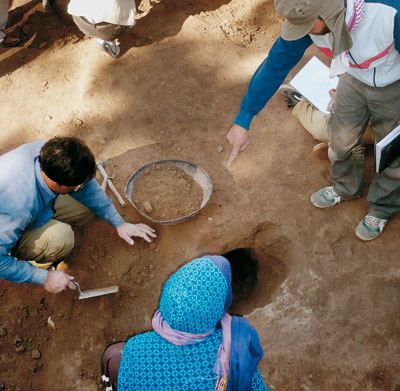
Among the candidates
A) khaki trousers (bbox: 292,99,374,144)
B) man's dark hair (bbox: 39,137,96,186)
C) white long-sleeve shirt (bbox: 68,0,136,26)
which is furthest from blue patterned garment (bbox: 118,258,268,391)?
white long-sleeve shirt (bbox: 68,0,136,26)

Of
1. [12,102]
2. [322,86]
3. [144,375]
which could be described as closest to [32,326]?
[144,375]

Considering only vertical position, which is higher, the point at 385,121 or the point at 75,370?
the point at 385,121

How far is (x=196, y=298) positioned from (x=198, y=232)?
158 centimetres

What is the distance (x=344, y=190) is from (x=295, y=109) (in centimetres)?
106

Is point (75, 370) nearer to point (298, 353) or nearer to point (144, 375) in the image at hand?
point (144, 375)

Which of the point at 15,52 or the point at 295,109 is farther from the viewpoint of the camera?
the point at 15,52

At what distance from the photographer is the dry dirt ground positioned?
9.61 ft

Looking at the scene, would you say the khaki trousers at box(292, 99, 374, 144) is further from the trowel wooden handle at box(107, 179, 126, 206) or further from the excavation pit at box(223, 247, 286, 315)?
the trowel wooden handle at box(107, 179, 126, 206)

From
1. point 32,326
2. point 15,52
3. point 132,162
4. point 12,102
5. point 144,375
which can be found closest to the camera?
point 144,375

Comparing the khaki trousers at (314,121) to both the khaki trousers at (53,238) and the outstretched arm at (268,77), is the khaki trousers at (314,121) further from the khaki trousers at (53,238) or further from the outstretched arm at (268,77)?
the khaki trousers at (53,238)

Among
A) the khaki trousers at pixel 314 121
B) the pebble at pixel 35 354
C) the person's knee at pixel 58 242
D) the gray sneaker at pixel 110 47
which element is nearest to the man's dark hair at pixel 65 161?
the person's knee at pixel 58 242

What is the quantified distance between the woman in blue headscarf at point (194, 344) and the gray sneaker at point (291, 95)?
2.64 m

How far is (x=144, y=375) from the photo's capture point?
1957mm

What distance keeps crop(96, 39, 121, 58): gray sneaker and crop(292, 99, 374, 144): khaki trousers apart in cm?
221
